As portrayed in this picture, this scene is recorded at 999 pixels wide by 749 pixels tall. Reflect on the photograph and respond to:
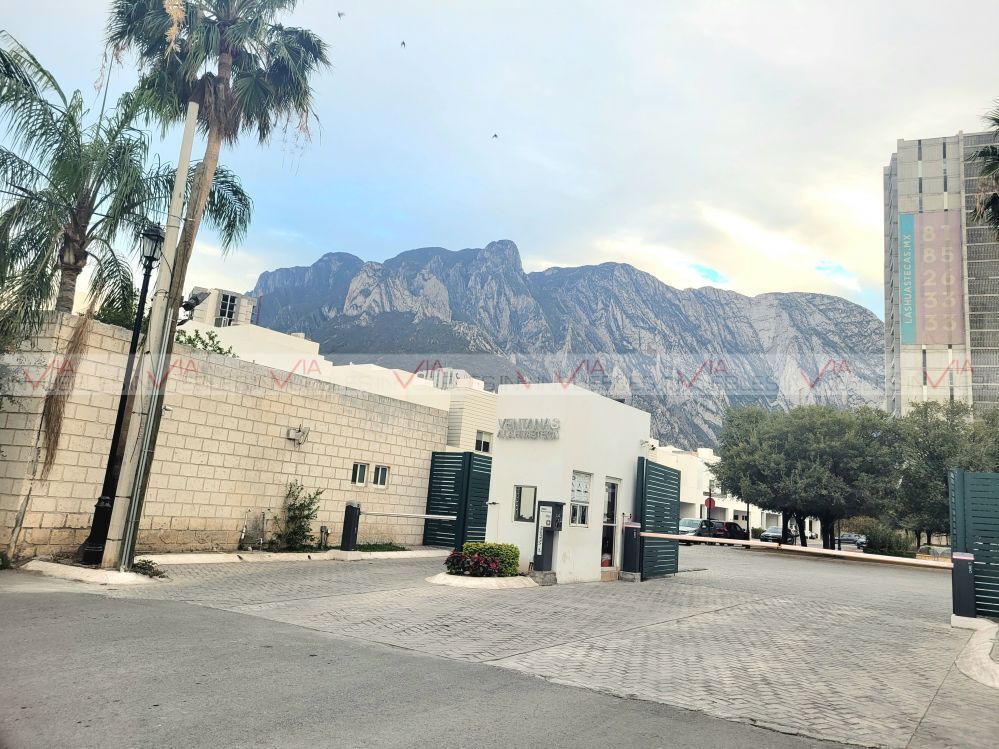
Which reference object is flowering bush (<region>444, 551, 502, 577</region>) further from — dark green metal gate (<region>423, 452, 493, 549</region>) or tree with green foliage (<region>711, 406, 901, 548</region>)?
tree with green foliage (<region>711, 406, 901, 548</region>)

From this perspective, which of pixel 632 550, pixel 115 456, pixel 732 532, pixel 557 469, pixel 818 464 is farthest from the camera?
pixel 732 532

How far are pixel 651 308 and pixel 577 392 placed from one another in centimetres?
17377

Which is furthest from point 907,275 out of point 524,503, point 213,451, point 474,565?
point 213,451

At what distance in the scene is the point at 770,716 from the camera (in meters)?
6.05

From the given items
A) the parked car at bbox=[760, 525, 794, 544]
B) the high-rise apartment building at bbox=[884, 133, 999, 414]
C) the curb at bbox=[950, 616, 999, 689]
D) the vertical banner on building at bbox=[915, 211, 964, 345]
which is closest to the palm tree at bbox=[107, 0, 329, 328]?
the curb at bbox=[950, 616, 999, 689]

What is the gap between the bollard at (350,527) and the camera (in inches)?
714

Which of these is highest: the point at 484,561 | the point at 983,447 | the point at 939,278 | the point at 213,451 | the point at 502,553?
the point at 939,278

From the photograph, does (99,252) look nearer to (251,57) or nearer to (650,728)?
(251,57)

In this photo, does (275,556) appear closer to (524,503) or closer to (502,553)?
(502,553)

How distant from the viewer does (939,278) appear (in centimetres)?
10612

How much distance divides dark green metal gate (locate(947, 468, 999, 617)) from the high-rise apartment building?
10094 cm

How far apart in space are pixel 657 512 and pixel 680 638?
8944 mm

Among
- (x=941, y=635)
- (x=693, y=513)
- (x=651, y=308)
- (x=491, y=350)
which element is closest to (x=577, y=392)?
(x=941, y=635)

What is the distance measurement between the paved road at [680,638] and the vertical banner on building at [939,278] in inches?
4082
